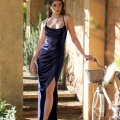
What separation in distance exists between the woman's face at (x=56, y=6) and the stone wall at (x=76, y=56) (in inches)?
110

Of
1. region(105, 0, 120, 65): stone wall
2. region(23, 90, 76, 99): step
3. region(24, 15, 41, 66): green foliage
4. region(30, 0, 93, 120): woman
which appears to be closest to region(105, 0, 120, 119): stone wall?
region(105, 0, 120, 65): stone wall

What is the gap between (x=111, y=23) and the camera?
17.7 ft

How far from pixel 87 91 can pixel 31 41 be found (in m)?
3.96

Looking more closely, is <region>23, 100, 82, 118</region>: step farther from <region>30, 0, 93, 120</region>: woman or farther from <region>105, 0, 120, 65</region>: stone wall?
<region>30, 0, 93, 120</region>: woman

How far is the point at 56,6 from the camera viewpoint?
14.1 feet

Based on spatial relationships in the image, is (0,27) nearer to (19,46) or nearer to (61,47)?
(19,46)

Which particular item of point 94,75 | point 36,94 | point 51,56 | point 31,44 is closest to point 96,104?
point 94,75

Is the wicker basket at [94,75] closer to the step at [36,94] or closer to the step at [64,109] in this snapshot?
the step at [64,109]

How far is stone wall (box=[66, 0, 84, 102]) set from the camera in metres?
7.38

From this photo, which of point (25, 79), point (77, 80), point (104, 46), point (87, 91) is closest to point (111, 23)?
point (104, 46)

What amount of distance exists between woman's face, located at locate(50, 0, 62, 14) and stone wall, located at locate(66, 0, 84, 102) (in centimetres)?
280

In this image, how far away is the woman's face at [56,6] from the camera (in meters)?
4.27

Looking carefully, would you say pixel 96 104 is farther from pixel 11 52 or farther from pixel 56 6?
pixel 56 6

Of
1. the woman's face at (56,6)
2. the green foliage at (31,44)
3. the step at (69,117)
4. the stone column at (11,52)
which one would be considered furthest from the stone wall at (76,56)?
the woman's face at (56,6)
